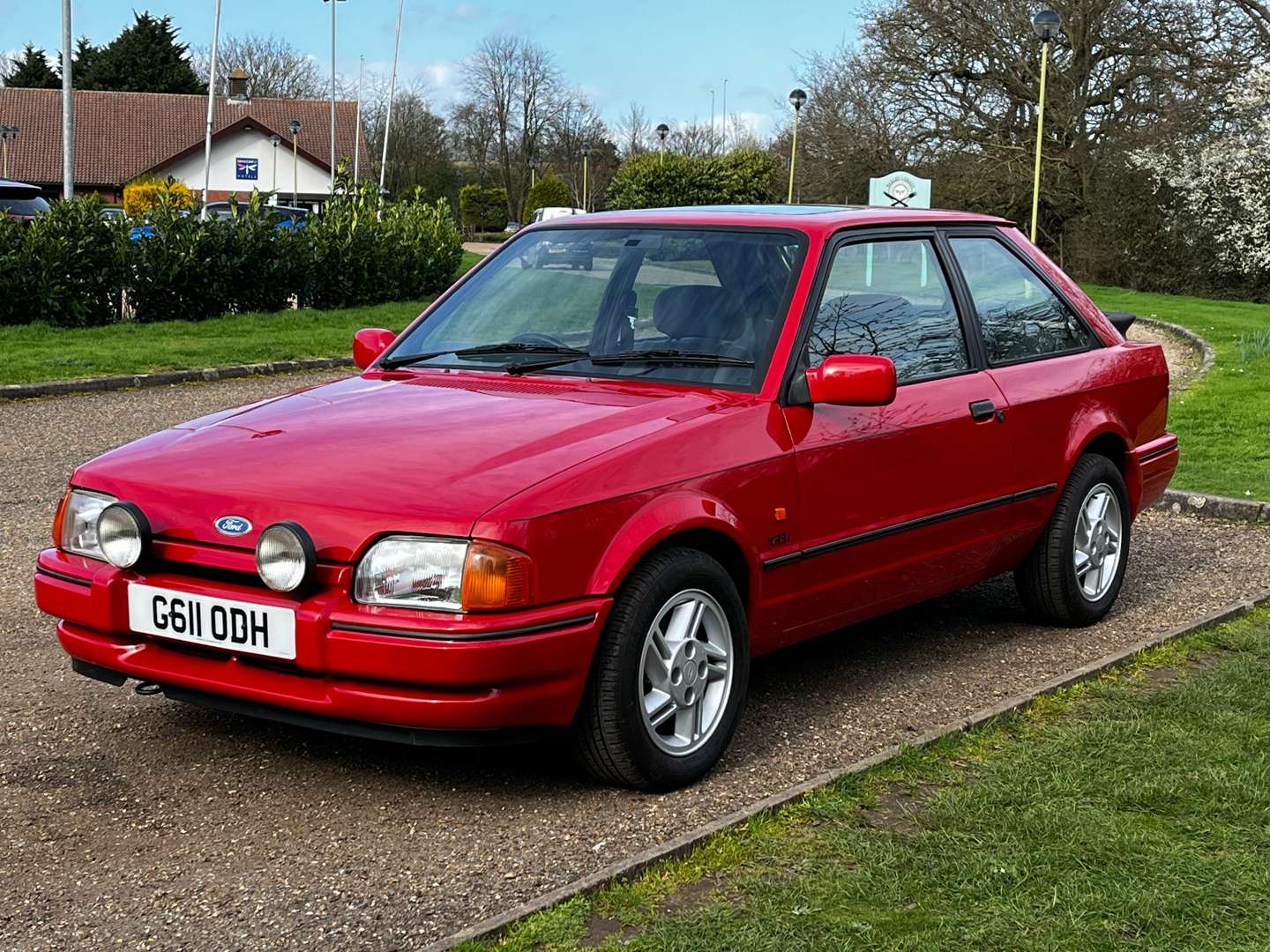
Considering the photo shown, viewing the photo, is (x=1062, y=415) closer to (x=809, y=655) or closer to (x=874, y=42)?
(x=809, y=655)

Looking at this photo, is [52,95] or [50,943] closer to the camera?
[50,943]

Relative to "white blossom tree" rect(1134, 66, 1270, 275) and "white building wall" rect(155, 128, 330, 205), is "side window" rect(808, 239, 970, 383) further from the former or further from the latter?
"white building wall" rect(155, 128, 330, 205)

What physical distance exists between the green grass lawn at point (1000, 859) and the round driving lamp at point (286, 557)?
110 centimetres

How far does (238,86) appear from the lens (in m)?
81.1

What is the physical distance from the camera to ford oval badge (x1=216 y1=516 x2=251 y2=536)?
13.8 ft

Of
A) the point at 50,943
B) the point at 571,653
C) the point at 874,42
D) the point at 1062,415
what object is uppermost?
the point at 874,42

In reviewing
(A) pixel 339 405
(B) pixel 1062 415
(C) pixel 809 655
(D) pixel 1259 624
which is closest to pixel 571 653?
(A) pixel 339 405

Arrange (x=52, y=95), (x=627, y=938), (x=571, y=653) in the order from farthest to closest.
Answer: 1. (x=52, y=95)
2. (x=571, y=653)
3. (x=627, y=938)

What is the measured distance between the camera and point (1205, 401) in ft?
44.0

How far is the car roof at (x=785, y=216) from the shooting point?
554 centimetres

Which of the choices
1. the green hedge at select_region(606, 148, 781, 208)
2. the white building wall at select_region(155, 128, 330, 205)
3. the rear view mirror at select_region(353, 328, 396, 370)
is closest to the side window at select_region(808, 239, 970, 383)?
the rear view mirror at select_region(353, 328, 396, 370)

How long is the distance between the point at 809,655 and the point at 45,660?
2.82 meters

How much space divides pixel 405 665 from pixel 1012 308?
3312 mm

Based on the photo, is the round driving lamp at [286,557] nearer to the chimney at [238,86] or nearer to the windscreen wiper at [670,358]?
the windscreen wiper at [670,358]
